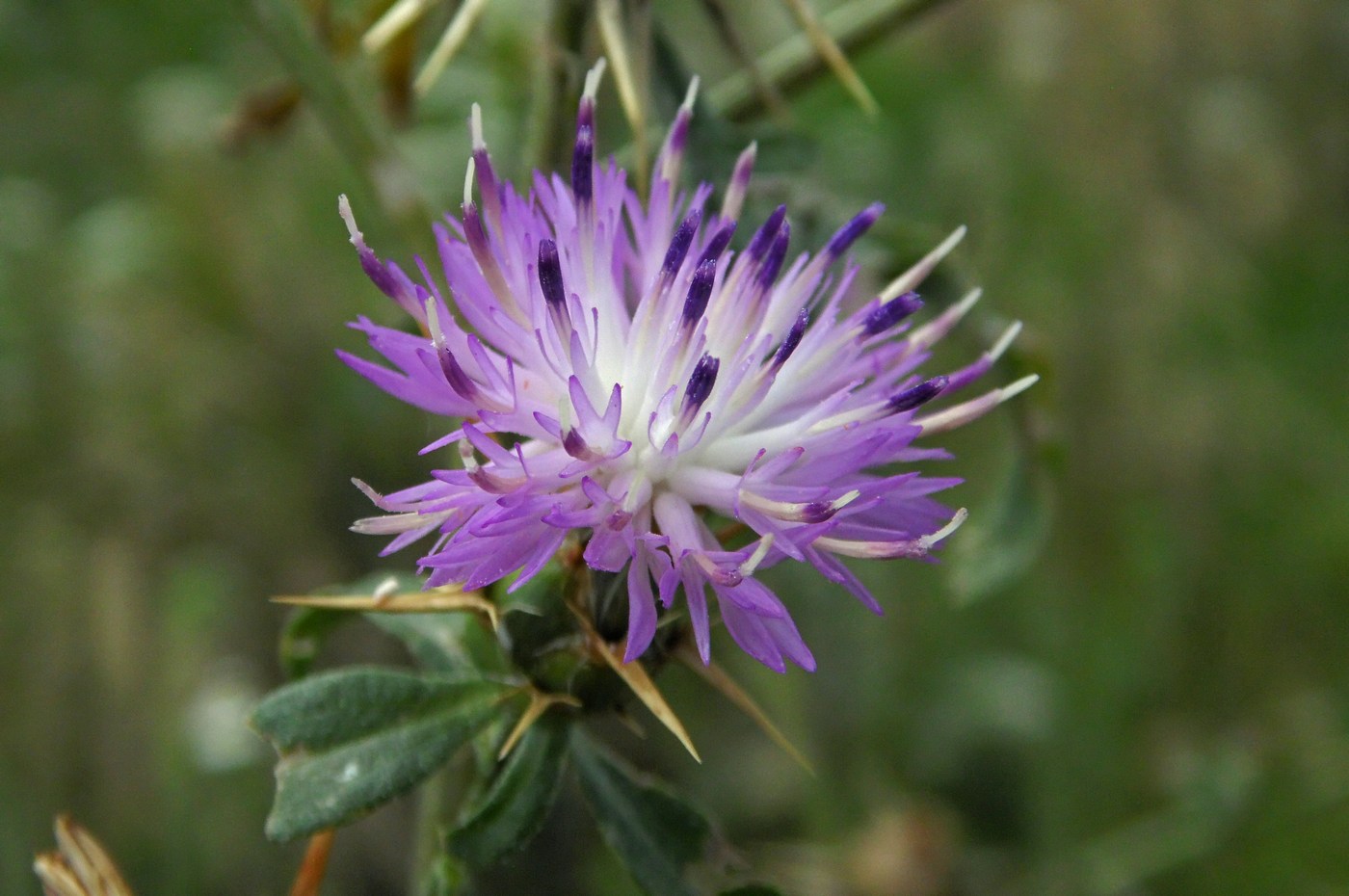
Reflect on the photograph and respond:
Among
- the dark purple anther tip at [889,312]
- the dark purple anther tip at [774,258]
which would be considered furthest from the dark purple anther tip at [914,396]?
the dark purple anther tip at [774,258]

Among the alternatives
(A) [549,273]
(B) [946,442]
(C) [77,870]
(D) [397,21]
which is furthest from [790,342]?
(B) [946,442]

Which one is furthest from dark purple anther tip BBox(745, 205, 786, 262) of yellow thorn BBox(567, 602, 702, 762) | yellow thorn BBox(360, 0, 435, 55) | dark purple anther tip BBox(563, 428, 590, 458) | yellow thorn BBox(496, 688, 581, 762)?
yellow thorn BBox(360, 0, 435, 55)

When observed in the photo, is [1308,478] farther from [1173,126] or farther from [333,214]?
[333,214]

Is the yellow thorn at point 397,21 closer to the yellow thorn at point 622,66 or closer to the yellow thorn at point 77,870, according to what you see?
the yellow thorn at point 622,66

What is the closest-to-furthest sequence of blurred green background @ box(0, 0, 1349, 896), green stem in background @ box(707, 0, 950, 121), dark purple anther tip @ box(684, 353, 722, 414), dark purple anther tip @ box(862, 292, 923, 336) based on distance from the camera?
1. dark purple anther tip @ box(684, 353, 722, 414)
2. dark purple anther tip @ box(862, 292, 923, 336)
3. green stem in background @ box(707, 0, 950, 121)
4. blurred green background @ box(0, 0, 1349, 896)

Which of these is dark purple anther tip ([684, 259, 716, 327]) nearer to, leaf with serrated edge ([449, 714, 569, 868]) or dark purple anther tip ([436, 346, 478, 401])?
dark purple anther tip ([436, 346, 478, 401])

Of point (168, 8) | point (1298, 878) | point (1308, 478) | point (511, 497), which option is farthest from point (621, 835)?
point (168, 8)
